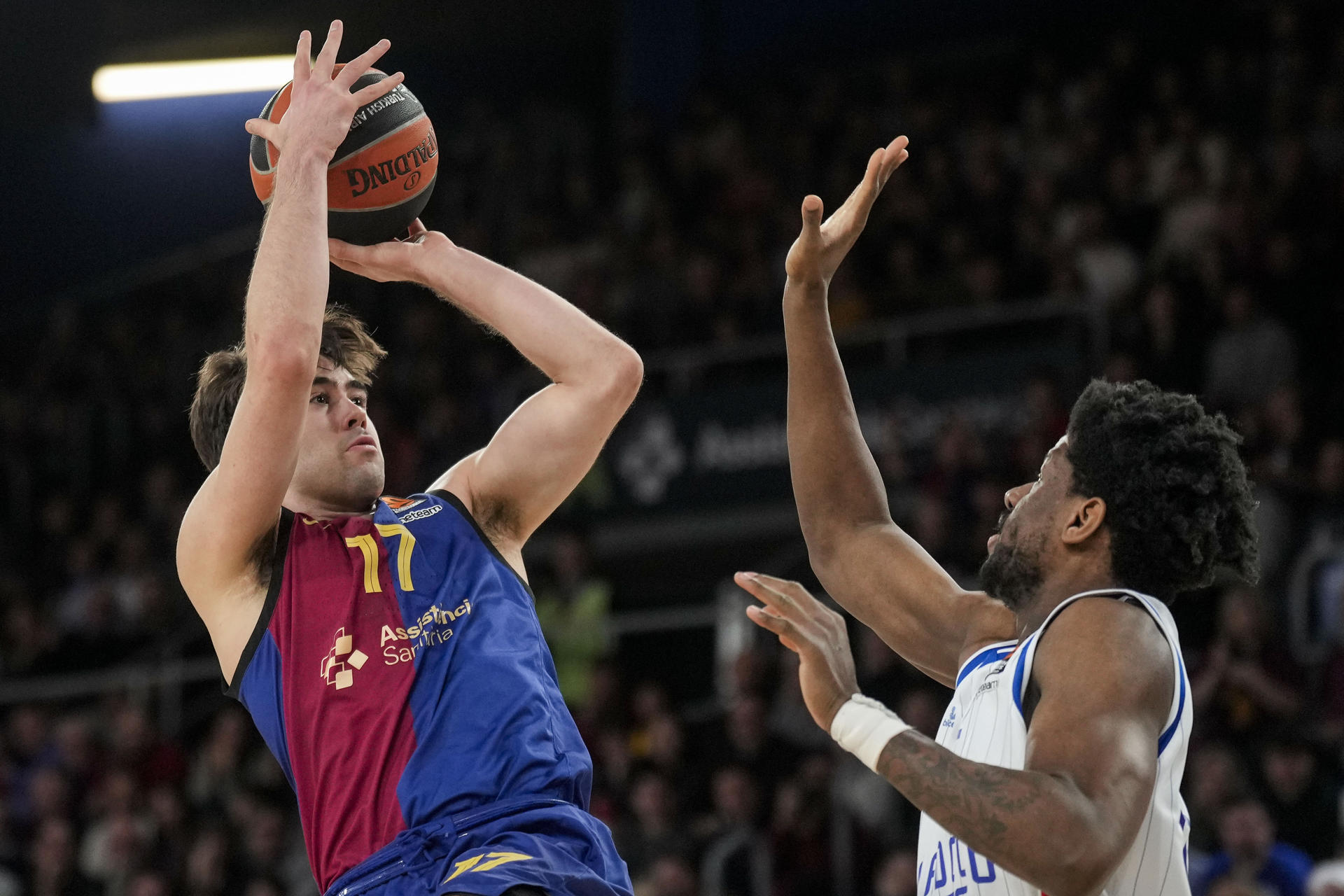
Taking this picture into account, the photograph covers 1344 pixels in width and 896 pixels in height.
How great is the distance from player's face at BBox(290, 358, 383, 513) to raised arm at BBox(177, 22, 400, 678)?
28cm

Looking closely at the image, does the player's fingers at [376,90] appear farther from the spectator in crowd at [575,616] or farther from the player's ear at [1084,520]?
the spectator in crowd at [575,616]

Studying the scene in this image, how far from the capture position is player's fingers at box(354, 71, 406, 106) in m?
3.61

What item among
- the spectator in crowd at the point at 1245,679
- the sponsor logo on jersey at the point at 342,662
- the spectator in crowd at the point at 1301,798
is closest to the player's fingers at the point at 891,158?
the sponsor logo on jersey at the point at 342,662

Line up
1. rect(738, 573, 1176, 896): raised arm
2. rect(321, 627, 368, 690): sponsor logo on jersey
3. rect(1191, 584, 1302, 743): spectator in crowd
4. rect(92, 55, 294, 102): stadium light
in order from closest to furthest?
rect(738, 573, 1176, 896): raised arm
rect(321, 627, 368, 690): sponsor logo on jersey
rect(1191, 584, 1302, 743): spectator in crowd
rect(92, 55, 294, 102): stadium light

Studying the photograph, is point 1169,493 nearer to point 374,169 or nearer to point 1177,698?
point 1177,698

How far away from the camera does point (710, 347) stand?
11.9m

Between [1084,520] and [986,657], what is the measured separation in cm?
40

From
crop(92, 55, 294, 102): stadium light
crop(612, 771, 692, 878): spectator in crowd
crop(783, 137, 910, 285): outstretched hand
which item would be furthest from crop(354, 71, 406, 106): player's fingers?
crop(92, 55, 294, 102): stadium light

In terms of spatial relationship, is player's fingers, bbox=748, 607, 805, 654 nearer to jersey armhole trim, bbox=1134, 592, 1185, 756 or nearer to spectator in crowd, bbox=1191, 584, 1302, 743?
jersey armhole trim, bbox=1134, 592, 1185, 756

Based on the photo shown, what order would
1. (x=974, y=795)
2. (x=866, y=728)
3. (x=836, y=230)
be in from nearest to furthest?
(x=974, y=795), (x=866, y=728), (x=836, y=230)

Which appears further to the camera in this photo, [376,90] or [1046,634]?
[376,90]

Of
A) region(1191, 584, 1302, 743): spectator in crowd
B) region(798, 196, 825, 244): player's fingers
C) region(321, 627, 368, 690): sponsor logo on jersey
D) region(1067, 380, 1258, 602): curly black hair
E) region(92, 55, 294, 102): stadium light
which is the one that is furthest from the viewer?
region(92, 55, 294, 102): stadium light

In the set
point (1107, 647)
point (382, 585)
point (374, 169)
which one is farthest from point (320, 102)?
point (1107, 647)

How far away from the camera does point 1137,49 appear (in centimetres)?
1180
